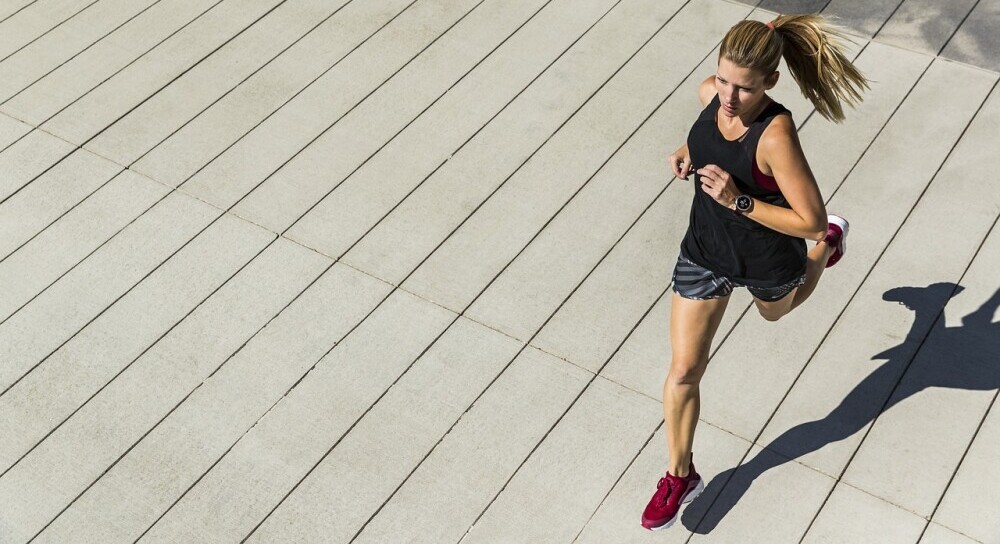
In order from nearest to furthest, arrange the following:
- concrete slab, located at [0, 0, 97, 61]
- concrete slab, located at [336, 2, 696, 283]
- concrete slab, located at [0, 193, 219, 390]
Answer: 1. concrete slab, located at [0, 193, 219, 390]
2. concrete slab, located at [336, 2, 696, 283]
3. concrete slab, located at [0, 0, 97, 61]

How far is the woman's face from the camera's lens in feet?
10.5

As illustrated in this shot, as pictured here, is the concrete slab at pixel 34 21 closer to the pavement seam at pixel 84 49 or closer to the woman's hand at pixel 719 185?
the pavement seam at pixel 84 49

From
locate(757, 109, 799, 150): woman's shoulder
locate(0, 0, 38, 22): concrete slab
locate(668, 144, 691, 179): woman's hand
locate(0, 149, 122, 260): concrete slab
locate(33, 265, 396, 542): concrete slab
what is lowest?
locate(33, 265, 396, 542): concrete slab

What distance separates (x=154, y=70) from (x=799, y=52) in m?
3.71

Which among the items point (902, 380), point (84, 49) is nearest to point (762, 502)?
point (902, 380)

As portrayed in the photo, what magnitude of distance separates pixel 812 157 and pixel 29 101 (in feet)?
12.6

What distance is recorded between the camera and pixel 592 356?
4.38 meters

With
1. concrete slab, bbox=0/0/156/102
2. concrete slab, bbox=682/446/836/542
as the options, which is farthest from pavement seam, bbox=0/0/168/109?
concrete slab, bbox=682/446/836/542

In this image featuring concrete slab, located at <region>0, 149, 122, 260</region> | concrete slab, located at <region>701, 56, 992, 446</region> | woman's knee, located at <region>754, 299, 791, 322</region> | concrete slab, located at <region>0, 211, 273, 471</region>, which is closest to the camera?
woman's knee, located at <region>754, 299, 791, 322</region>

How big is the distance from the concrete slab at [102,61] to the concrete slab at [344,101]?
100 cm

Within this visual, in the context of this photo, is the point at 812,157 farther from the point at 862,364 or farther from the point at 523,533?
the point at 523,533

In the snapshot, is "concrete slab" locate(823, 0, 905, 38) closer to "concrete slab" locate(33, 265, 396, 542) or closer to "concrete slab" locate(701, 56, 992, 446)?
"concrete slab" locate(701, 56, 992, 446)

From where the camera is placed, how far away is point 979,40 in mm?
5793

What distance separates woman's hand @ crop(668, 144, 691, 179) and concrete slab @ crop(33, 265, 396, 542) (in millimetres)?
1324
